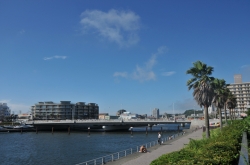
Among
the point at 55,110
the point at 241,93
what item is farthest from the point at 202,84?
the point at 55,110

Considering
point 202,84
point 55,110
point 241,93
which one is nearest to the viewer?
point 202,84

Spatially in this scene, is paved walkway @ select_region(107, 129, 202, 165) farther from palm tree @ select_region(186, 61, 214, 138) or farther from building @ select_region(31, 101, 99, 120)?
building @ select_region(31, 101, 99, 120)

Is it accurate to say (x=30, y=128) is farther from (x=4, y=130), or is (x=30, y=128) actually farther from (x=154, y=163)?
(x=154, y=163)

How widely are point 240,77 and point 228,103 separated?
126 metres

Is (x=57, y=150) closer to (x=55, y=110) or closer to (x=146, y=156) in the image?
(x=146, y=156)

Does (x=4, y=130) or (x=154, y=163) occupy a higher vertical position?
(x=154, y=163)

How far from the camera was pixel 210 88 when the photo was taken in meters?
37.8

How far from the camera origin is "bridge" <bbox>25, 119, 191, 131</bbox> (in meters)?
105

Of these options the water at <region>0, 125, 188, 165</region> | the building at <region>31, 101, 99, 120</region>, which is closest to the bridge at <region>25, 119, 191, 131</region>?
the water at <region>0, 125, 188, 165</region>

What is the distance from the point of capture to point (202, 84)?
3775 centimetres

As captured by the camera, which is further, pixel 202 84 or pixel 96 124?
pixel 96 124

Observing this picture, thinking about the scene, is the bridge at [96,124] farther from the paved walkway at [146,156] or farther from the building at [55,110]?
the paved walkway at [146,156]

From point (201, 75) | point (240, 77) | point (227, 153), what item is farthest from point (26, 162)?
point (240, 77)

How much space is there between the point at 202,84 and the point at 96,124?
265ft
